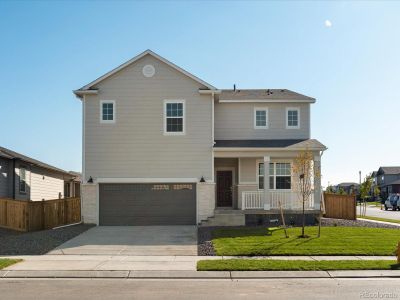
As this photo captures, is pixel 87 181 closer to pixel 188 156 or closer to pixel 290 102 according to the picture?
pixel 188 156

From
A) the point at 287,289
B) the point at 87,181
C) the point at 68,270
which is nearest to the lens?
the point at 287,289

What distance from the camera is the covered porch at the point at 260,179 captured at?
23453 mm

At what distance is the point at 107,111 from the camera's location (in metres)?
23.9

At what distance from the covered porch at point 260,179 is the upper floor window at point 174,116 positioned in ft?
7.34

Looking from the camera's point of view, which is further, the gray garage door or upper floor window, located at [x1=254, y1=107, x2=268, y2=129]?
upper floor window, located at [x1=254, y1=107, x2=268, y2=129]

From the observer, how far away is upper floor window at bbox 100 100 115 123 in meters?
23.8

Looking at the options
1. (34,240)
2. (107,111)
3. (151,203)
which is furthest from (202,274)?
(107,111)

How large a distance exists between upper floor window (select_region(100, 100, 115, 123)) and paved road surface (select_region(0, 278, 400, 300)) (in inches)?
513

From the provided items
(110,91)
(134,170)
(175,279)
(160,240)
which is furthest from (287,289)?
(110,91)

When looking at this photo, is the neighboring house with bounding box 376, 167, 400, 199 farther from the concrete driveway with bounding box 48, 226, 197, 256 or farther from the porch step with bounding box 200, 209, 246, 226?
the concrete driveway with bounding box 48, 226, 197, 256

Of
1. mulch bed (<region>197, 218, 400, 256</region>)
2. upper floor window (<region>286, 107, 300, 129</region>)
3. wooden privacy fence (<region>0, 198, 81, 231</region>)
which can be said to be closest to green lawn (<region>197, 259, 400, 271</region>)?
mulch bed (<region>197, 218, 400, 256</region>)

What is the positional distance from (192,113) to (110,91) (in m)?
4.36

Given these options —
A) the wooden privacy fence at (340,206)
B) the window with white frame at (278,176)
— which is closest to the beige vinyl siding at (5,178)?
the window with white frame at (278,176)

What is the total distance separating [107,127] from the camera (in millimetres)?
23703
